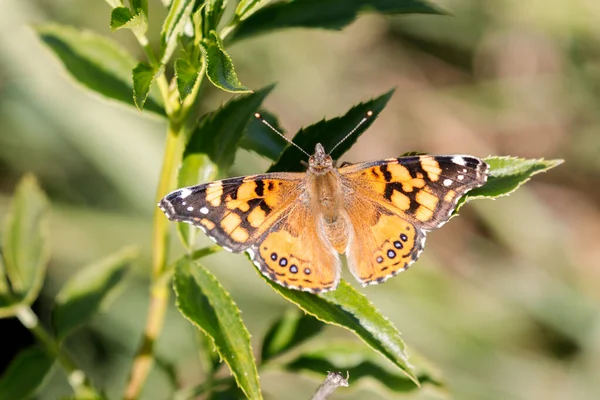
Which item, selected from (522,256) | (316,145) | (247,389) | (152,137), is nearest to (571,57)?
(522,256)

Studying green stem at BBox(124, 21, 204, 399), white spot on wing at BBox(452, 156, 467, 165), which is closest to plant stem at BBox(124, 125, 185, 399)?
green stem at BBox(124, 21, 204, 399)

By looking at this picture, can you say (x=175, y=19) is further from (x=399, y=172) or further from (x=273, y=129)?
(x=399, y=172)

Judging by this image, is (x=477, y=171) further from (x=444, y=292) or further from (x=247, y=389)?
(x=444, y=292)

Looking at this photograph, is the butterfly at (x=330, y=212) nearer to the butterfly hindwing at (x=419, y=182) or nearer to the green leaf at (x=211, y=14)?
the butterfly hindwing at (x=419, y=182)


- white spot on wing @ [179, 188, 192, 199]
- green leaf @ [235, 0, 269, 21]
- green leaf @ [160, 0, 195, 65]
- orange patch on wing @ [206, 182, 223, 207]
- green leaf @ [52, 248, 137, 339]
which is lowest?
green leaf @ [52, 248, 137, 339]

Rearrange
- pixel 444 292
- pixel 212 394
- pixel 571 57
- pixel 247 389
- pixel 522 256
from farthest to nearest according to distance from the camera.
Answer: pixel 571 57 → pixel 522 256 → pixel 444 292 → pixel 212 394 → pixel 247 389

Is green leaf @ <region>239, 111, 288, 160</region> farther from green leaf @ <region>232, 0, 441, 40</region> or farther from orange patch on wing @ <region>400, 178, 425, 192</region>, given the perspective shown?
orange patch on wing @ <region>400, 178, 425, 192</region>
